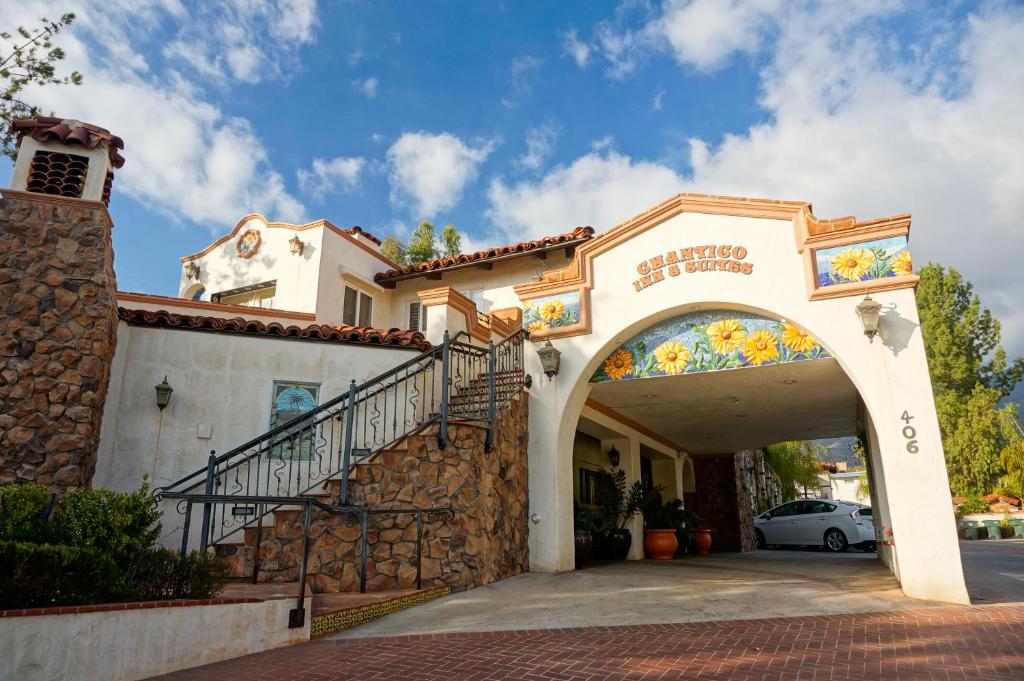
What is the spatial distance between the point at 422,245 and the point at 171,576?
23.9m

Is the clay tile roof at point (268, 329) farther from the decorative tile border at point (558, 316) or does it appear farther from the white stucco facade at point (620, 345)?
the decorative tile border at point (558, 316)

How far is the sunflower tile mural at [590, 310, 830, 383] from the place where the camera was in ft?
29.7

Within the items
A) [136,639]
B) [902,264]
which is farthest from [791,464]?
[136,639]

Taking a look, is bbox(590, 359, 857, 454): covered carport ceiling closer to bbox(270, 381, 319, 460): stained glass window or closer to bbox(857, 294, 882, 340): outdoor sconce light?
bbox(857, 294, 882, 340): outdoor sconce light

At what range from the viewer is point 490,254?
14.8 meters

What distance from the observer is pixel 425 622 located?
6414 mm

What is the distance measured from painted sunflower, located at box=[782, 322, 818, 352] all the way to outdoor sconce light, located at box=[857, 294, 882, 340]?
2.66 ft

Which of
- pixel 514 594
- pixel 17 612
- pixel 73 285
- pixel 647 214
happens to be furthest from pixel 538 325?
pixel 17 612

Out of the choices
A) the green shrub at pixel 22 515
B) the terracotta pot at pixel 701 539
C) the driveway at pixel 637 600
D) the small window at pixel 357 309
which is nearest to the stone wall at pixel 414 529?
the driveway at pixel 637 600

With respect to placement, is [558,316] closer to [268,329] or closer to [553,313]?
[553,313]

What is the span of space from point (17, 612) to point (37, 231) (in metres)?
5.80

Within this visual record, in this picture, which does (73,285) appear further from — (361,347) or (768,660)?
(768,660)

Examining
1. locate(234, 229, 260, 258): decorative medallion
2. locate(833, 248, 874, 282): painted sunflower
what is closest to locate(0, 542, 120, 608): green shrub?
locate(833, 248, 874, 282): painted sunflower

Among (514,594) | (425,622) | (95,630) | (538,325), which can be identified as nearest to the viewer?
(95,630)
